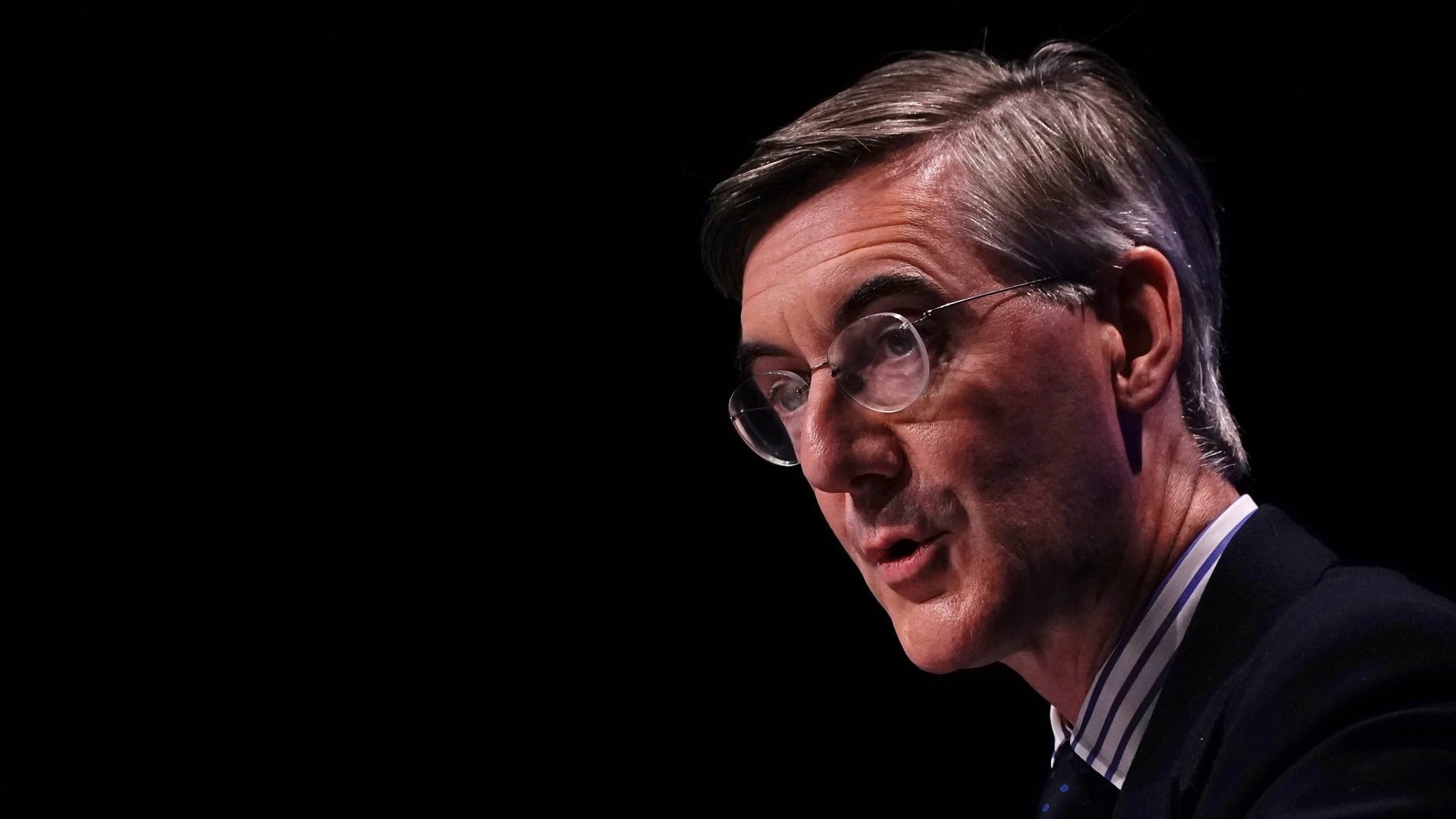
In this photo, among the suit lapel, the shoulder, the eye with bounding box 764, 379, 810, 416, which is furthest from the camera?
the eye with bounding box 764, 379, 810, 416

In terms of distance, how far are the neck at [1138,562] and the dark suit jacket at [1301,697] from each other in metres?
0.11

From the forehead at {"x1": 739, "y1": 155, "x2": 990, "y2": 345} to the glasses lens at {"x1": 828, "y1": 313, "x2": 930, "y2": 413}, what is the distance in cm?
6

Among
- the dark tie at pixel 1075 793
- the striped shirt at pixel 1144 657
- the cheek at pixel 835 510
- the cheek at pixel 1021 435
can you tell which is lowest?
the dark tie at pixel 1075 793

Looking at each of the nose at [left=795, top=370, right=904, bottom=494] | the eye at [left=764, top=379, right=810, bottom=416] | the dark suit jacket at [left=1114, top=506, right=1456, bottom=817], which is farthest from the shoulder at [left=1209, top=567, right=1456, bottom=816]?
the eye at [left=764, top=379, right=810, bottom=416]

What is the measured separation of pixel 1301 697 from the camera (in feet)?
4.07

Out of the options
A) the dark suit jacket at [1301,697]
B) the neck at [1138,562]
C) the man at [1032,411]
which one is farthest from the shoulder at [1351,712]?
the neck at [1138,562]

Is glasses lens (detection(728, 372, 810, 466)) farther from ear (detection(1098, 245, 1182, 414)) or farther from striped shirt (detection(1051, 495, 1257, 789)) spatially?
striped shirt (detection(1051, 495, 1257, 789))

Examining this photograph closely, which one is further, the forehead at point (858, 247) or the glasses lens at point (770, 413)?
the glasses lens at point (770, 413)

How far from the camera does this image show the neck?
1.63 meters

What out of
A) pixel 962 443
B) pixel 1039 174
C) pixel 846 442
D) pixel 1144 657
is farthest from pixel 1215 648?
pixel 1039 174

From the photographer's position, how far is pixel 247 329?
278 centimetres

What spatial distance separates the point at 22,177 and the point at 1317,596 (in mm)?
2601

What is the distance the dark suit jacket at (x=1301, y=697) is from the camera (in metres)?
1.12

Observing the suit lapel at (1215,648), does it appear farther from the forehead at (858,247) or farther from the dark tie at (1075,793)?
the forehead at (858,247)
